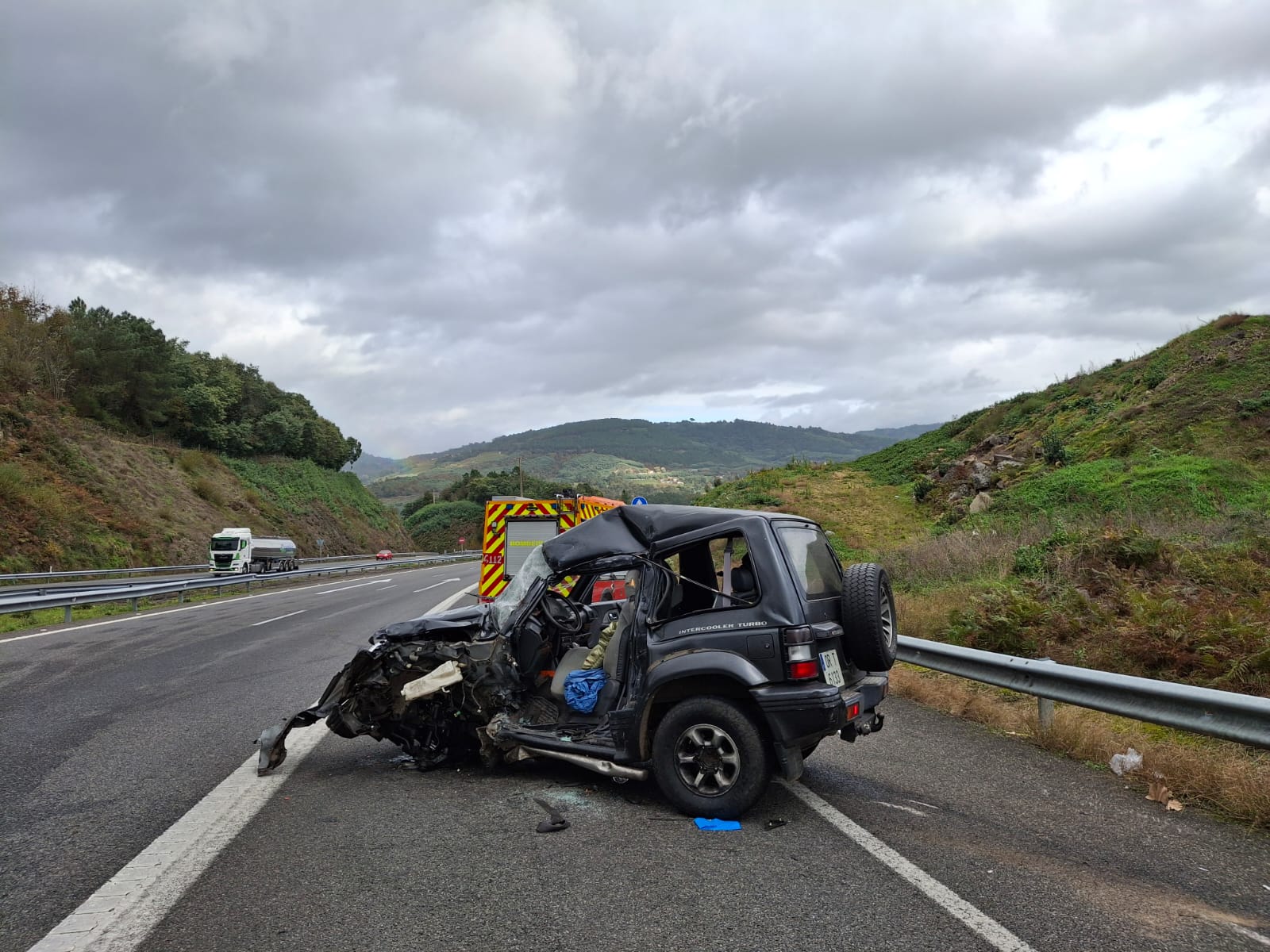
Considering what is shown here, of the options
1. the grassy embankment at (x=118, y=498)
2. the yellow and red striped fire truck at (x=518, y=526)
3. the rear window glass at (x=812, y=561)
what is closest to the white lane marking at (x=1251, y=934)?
the rear window glass at (x=812, y=561)

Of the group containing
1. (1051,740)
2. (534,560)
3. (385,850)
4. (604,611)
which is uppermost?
(534,560)

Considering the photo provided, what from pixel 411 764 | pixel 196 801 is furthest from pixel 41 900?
pixel 411 764

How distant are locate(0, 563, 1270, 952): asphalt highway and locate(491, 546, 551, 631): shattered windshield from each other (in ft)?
3.66

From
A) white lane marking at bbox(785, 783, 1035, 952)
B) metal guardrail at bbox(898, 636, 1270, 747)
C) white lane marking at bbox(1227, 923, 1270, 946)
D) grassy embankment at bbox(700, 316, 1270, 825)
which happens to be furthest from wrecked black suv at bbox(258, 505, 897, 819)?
grassy embankment at bbox(700, 316, 1270, 825)

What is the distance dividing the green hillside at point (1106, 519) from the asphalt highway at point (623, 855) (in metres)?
2.63

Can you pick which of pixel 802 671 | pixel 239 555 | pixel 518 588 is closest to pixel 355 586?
pixel 239 555

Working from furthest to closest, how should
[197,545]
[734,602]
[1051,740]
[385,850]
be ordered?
[197,545], [1051,740], [734,602], [385,850]

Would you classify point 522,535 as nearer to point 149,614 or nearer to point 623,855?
point 149,614

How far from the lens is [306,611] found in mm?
19594

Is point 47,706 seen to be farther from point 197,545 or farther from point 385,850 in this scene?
point 197,545

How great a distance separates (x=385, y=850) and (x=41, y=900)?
151 cm

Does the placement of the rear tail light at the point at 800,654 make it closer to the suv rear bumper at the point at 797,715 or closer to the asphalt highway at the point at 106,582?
the suv rear bumper at the point at 797,715

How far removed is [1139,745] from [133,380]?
63105 millimetres

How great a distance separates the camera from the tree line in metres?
48.2
